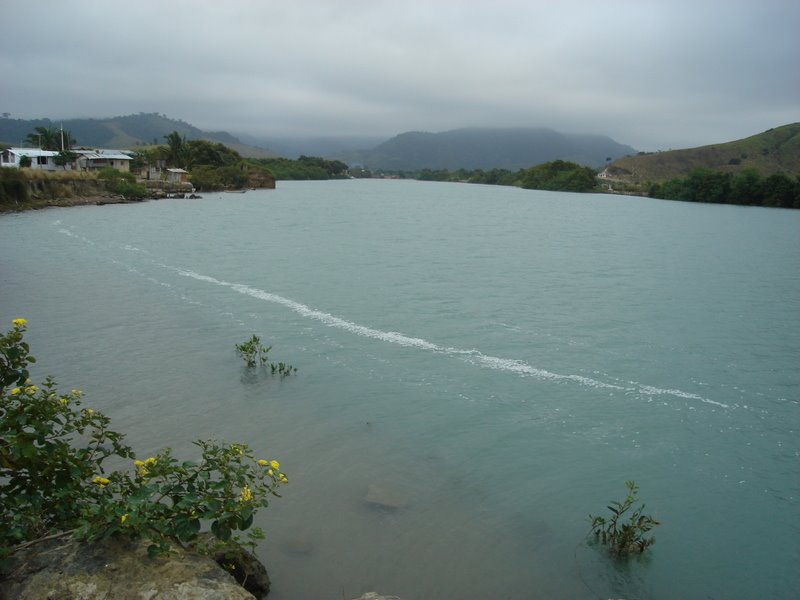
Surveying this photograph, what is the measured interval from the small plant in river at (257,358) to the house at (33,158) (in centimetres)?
8620

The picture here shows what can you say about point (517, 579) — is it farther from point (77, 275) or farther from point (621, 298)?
point (77, 275)

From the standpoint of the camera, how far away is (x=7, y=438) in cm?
545

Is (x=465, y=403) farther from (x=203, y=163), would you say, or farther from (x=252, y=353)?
(x=203, y=163)

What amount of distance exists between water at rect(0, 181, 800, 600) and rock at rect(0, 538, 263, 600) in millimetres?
2303

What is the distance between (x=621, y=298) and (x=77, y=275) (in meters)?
26.8

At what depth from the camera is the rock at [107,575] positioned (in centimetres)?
540

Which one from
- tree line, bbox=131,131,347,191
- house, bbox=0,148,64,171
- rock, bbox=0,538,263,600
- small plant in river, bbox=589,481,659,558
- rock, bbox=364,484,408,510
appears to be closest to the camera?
rock, bbox=0,538,263,600

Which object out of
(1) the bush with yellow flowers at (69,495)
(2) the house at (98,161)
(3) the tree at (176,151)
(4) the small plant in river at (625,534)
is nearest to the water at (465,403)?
(4) the small plant in river at (625,534)

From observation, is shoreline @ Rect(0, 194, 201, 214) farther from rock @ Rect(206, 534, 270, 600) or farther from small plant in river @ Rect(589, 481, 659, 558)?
small plant in river @ Rect(589, 481, 659, 558)

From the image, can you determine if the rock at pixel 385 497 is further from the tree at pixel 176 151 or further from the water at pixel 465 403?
the tree at pixel 176 151

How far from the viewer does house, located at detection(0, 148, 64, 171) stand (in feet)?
294

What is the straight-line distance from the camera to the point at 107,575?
18.0 feet

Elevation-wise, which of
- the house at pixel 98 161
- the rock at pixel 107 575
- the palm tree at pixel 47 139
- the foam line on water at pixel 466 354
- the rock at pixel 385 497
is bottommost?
the rock at pixel 385 497

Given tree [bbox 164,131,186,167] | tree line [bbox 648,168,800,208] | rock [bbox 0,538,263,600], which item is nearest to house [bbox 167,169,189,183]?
tree [bbox 164,131,186,167]
